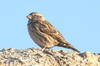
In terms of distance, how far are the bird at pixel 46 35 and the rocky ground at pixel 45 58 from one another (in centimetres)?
260

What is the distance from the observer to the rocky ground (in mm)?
10728

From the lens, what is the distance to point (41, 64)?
1090cm

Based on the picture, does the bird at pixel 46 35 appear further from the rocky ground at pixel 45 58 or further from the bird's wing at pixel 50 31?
the rocky ground at pixel 45 58

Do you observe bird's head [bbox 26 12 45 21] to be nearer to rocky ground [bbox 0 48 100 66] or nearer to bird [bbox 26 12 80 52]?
bird [bbox 26 12 80 52]

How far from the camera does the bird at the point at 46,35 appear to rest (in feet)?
49.2

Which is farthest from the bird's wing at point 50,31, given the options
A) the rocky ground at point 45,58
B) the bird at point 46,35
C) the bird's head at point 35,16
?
the rocky ground at point 45,58

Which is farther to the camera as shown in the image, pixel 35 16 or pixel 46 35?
pixel 35 16

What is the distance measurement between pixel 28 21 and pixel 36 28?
2.58 feet

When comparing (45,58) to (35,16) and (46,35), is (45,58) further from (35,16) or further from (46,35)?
(35,16)

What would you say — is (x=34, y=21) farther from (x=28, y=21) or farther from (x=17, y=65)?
(x=17, y=65)

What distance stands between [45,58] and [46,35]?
4.14m

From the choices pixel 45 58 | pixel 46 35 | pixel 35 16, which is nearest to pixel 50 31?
pixel 46 35

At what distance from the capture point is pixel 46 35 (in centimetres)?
1535

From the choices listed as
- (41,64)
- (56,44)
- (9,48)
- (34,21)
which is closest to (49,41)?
(56,44)
